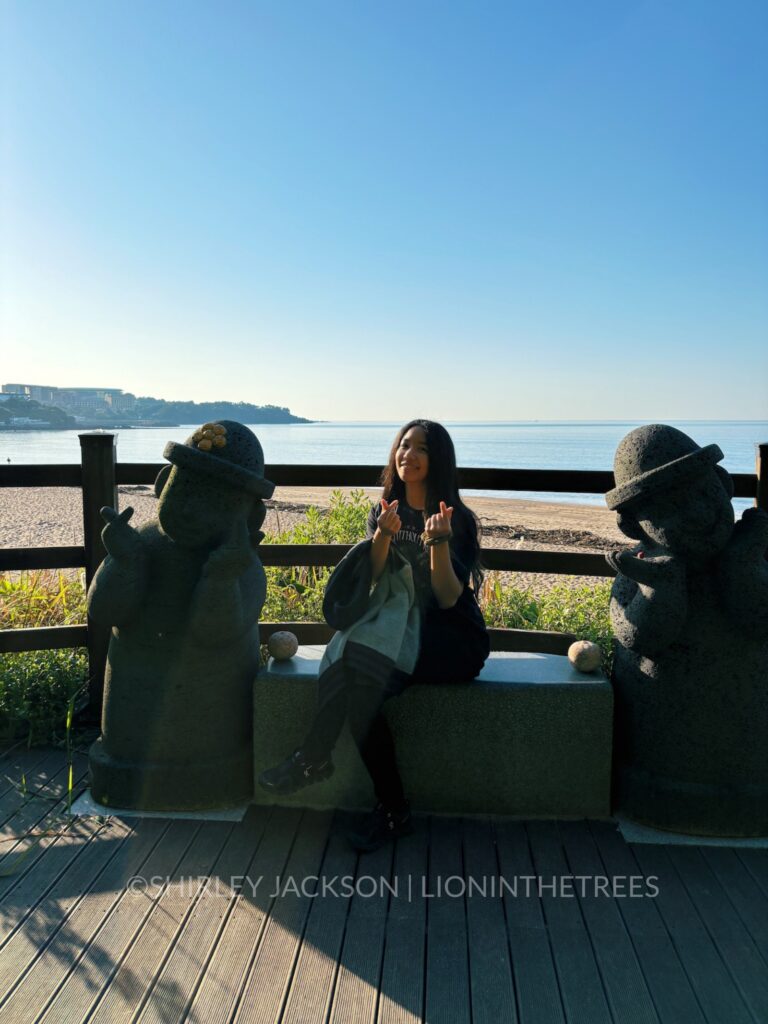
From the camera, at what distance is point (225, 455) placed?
2895 millimetres

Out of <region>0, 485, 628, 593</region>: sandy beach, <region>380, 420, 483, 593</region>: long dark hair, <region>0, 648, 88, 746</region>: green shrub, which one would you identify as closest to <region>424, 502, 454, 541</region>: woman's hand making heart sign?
<region>380, 420, 483, 593</region>: long dark hair

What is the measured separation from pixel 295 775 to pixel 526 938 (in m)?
0.96

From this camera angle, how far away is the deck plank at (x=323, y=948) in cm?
194

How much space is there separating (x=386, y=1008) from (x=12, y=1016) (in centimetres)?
94

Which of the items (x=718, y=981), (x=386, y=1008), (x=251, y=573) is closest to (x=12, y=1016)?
(x=386, y=1008)

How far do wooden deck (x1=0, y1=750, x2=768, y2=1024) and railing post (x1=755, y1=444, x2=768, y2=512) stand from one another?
1553mm

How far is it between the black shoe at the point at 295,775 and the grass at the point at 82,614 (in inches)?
46.9

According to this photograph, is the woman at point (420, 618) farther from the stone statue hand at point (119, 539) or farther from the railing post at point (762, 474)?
the railing post at point (762, 474)

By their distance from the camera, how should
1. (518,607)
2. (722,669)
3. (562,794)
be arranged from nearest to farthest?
(722,669)
(562,794)
(518,607)

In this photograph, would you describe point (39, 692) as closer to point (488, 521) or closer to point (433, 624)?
point (433, 624)

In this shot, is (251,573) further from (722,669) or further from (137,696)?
(722,669)

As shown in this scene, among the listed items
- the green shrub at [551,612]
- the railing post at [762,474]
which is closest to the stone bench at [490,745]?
the railing post at [762,474]

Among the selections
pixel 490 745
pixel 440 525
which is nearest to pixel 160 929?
pixel 490 745

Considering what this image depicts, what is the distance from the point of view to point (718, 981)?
204cm
